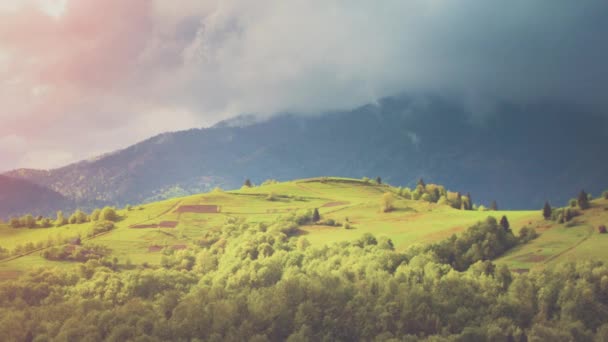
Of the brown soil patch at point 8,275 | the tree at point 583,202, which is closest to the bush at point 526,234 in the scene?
the tree at point 583,202

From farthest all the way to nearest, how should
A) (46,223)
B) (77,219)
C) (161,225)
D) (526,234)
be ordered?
(77,219) < (46,223) < (161,225) < (526,234)

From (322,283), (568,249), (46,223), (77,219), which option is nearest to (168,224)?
(77,219)

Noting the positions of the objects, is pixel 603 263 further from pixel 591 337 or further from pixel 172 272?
pixel 172 272

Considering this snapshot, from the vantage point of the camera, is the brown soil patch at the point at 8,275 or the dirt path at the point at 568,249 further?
the brown soil patch at the point at 8,275

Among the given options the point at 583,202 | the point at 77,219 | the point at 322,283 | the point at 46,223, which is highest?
the point at 77,219

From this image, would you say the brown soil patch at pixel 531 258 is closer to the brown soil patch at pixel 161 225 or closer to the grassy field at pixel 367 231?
the grassy field at pixel 367 231

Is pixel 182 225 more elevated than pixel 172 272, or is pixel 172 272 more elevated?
pixel 182 225

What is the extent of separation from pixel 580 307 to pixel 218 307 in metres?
69.2

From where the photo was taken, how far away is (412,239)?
15300 centimetres

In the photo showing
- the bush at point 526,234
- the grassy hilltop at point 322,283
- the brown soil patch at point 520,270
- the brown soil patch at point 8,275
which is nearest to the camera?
the grassy hilltop at point 322,283

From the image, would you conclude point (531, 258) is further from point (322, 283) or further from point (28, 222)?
point (28, 222)

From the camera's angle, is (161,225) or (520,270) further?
(161,225)

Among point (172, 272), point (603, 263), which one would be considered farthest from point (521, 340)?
point (172, 272)

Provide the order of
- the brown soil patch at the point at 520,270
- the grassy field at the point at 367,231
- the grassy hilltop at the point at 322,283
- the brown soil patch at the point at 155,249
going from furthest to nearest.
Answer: the brown soil patch at the point at 155,249
the grassy field at the point at 367,231
the brown soil patch at the point at 520,270
the grassy hilltop at the point at 322,283
